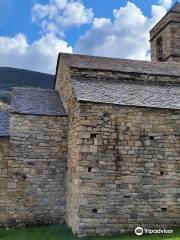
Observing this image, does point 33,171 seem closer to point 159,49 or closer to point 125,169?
point 125,169

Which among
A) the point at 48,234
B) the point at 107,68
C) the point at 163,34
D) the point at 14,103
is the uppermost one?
the point at 163,34

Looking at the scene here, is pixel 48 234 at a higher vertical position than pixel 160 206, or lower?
lower

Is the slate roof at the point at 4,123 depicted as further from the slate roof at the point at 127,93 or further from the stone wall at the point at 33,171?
the slate roof at the point at 127,93

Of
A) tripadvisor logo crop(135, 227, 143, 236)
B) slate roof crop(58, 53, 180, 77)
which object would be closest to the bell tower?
slate roof crop(58, 53, 180, 77)

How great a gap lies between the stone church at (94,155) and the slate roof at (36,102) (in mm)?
37

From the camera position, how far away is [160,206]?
9664mm

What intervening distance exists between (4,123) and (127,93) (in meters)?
4.37

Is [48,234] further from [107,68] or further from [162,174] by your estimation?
[107,68]

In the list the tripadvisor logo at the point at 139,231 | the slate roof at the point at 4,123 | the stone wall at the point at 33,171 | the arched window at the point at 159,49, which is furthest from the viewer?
the arched window at the point at 159,49

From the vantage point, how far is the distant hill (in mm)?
39594

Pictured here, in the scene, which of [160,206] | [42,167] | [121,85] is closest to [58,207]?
[42,167]

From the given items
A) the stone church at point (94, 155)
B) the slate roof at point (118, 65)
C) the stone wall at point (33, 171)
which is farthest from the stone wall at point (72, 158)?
the slate roof at point (118, 65)

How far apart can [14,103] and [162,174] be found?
5666 mm

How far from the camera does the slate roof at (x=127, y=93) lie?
33.7ft
